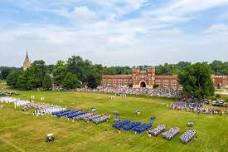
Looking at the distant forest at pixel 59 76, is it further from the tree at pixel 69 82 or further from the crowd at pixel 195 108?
the crowd at pixel 195 108

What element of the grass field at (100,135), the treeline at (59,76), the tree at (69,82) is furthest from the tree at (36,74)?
the grass field at (100,135)

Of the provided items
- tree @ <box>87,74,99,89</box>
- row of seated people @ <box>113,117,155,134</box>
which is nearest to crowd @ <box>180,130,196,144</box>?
row of seated people @ <box>113,117,155,134</box>

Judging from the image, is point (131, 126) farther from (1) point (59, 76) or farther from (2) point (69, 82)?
(1) point (59, 76)

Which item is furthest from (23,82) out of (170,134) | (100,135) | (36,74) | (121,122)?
(170,134)

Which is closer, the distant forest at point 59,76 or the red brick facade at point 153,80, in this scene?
the distant forest at point 59,76

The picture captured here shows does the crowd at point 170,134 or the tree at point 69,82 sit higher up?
the tree at point 69,82

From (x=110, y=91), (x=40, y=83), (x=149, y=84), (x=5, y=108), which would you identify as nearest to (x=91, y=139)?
Result: (x=5, y=108)

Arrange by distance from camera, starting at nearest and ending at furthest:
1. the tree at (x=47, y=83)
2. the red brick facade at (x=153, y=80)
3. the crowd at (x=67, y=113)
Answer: the crowd at (x=67, y=113)
the tree at (x=47, y=83)
the red brick facade at (x=153, y=80)

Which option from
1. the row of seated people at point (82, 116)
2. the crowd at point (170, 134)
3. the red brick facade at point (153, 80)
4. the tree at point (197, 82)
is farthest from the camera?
the red brick facade at point (153, 80)

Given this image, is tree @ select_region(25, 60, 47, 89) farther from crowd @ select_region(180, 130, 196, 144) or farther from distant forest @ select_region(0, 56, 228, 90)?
crowd @ select_region(180, 130, 196, 144)
